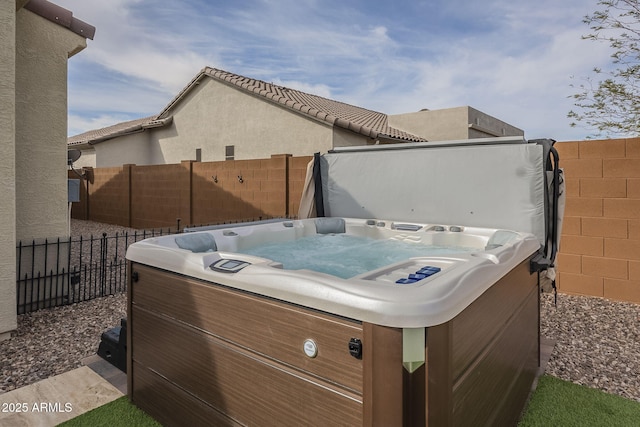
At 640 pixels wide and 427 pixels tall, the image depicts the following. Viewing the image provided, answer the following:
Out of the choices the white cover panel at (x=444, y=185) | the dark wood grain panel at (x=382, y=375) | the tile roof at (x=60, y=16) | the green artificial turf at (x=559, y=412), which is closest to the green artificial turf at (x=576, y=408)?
the green artificial turf at (x=559, y=412)

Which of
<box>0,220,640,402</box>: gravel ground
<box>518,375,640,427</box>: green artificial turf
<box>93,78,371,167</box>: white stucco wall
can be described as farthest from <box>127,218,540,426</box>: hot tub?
<box>93,78,371,167</box>: white stucco wall

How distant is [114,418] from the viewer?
2.08 m

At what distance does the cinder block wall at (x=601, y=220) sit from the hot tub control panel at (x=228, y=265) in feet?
13.5

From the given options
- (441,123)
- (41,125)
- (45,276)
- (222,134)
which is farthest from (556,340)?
(441,123)

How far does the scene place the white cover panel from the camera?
321cm

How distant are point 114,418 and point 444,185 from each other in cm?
327

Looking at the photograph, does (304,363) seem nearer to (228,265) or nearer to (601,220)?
(228,265)

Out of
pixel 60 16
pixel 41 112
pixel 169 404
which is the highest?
pixel 60 16

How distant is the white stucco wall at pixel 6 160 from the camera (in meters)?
2.96

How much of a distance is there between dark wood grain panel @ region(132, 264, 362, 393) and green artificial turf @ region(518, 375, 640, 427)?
1582mm

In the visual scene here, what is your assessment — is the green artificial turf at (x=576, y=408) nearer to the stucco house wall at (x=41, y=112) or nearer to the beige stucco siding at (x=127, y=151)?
the stucco house wall at (x=41, y=112)

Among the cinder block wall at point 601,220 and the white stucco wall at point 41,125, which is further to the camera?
the cinder block wall at point 601,220

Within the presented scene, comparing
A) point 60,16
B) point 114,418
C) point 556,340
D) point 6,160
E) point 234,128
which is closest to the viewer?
point 114,418

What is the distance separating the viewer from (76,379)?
2484 millimetres
